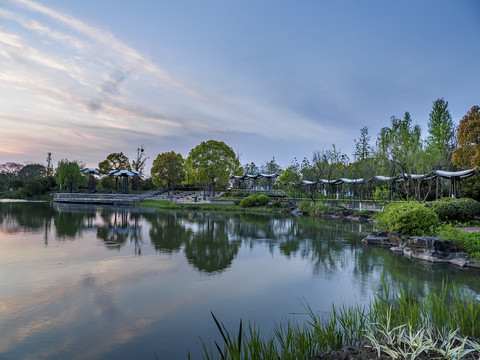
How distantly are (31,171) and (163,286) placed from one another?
3620 inches

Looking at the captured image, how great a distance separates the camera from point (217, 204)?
34.8m

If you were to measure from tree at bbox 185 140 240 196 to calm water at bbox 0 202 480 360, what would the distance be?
93.4ft

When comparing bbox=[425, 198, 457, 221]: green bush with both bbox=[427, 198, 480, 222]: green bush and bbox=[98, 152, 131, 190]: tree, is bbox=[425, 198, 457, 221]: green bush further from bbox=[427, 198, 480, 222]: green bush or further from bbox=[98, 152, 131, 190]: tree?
bbox=[98, 152, 131, 190]: tree

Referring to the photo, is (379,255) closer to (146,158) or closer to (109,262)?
(109,262)

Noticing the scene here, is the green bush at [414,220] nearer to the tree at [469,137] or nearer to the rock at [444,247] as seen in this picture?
the rock at [444,247]

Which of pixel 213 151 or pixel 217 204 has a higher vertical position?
pixel 213 151

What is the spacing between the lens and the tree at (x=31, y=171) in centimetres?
7856

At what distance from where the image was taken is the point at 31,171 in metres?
79.7

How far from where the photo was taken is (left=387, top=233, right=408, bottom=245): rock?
1191cm

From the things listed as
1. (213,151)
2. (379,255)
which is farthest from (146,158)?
(379,255)

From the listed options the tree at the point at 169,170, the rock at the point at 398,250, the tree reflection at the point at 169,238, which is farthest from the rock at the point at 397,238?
the tree at the point at 169,170

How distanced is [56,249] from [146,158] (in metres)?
58.5

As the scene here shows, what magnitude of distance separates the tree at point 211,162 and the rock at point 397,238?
30271 millimetres

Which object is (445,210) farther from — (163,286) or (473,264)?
(163,286)
